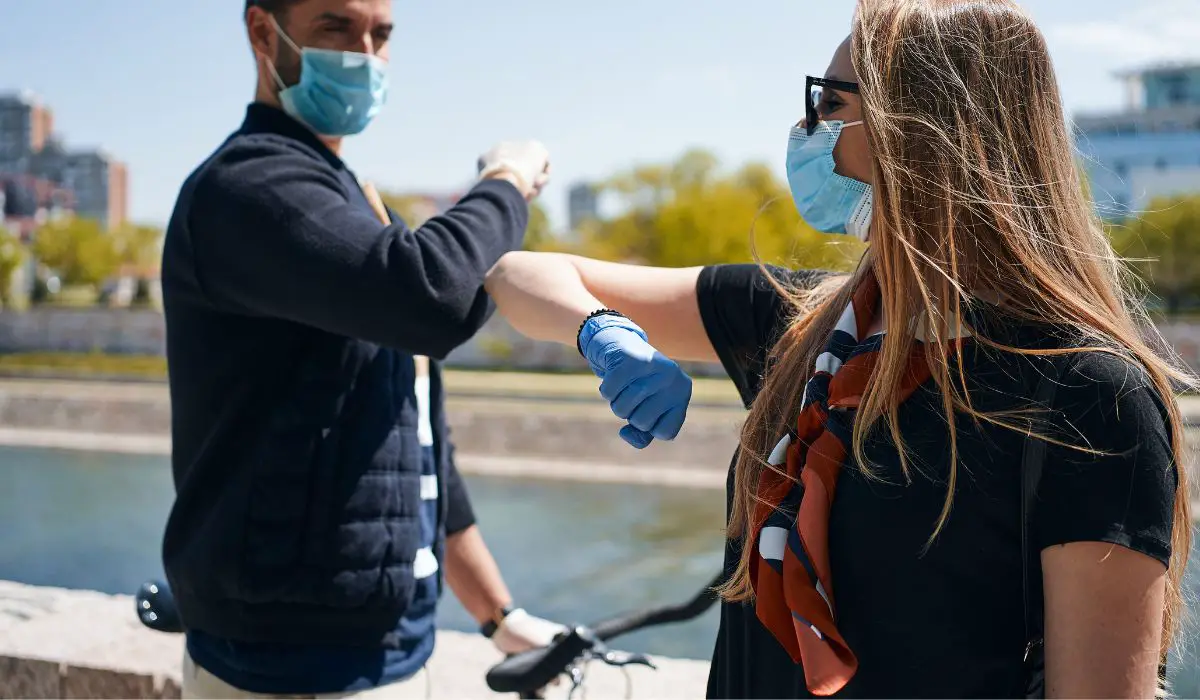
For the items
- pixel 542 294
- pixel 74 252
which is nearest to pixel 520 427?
pixel 542 294

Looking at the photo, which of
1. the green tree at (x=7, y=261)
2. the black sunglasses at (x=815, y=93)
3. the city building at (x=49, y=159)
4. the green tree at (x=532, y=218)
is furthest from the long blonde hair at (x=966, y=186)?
the city building at (x=49, y=159)

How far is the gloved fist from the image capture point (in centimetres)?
215

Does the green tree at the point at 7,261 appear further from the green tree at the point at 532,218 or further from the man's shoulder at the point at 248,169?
the man's shoulder at the point at 248,169

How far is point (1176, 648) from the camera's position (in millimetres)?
1461

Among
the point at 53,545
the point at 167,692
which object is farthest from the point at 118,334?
the point at 167,692

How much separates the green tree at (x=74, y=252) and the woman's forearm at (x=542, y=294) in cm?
5740

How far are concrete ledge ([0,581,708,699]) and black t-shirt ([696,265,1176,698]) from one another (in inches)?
58.2

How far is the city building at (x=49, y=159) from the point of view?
9712cm

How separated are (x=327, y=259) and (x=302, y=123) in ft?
1.76

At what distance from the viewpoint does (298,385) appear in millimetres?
1896

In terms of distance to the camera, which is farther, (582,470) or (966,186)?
(582,470)

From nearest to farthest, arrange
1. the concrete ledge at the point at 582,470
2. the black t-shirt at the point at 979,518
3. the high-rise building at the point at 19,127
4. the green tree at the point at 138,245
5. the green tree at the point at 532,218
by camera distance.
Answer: the black t-shirt at the point at 979,518, the concrete ledge at the point at 582,470, the green tree at the point at 532,218, the green tree at the point at 138,245, the high-rise building at the point at 19,127

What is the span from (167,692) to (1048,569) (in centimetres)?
234

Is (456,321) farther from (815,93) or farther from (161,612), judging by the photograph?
(161,612)
